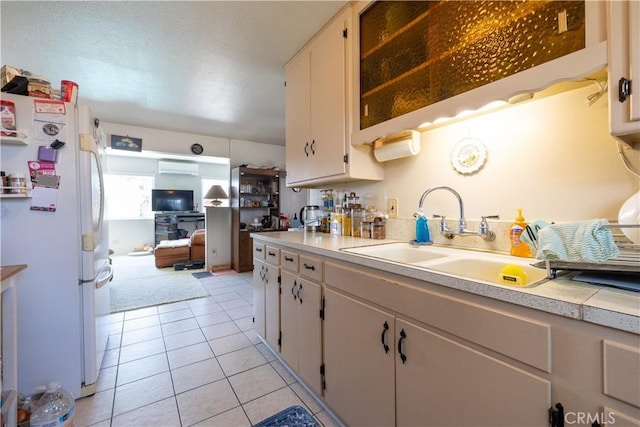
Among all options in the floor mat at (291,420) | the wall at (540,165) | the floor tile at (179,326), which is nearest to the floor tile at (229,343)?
the floor tile at (179,326)

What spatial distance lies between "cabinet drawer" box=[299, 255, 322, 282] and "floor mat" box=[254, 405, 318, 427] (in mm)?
639

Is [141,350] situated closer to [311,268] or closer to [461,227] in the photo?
[311,268]

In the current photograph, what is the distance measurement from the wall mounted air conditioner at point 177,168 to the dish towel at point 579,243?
25.2ft

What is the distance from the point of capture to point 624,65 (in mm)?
777

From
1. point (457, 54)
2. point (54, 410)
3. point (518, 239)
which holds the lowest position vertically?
point (54, 410)

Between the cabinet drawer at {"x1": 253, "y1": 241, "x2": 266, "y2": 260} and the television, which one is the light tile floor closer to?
the cabinet drawer at {"x1": 253, "y1": 241, "x2": 266, "y2": 260}

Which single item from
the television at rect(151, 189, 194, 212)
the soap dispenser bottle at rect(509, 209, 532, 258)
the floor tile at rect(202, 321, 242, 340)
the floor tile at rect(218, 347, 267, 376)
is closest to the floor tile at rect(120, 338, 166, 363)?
the floor tile at rect(202, 321, 242, 340)

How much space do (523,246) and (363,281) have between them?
0.77m

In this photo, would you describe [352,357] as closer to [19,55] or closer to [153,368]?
[153,368]

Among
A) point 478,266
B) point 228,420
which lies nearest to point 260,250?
point 228,420

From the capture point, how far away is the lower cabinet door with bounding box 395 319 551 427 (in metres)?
0.70

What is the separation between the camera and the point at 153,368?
1.94m

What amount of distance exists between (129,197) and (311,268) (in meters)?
7.16

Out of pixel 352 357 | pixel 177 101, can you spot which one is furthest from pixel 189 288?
pixel 352 357
